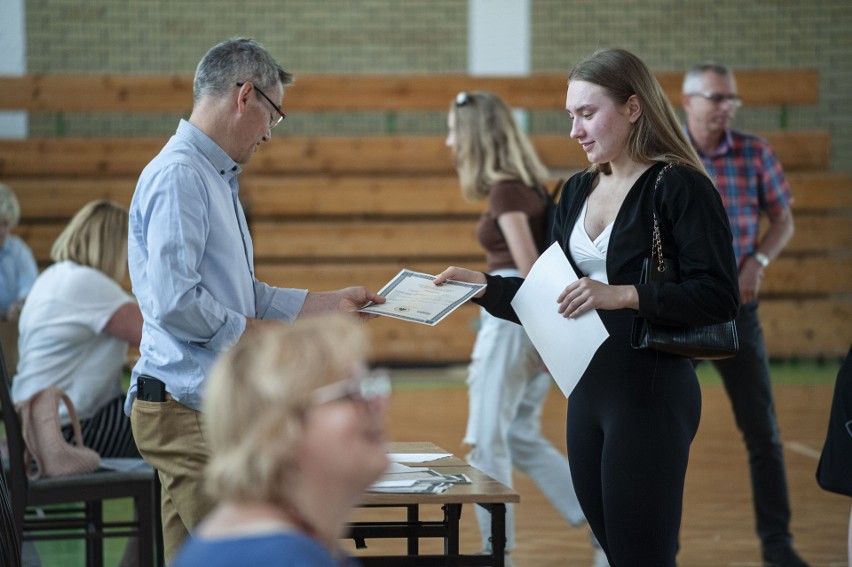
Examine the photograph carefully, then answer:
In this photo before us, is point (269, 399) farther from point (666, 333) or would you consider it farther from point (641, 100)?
point (641, 100)

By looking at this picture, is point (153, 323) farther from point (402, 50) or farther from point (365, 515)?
point (402, 50)

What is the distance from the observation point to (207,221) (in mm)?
2098

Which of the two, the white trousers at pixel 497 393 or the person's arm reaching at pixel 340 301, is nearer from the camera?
the person's arm reaching at pixel 340 301

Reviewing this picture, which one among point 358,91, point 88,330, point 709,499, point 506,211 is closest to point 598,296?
point 506,211

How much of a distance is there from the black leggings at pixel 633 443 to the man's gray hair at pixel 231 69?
2.90ft

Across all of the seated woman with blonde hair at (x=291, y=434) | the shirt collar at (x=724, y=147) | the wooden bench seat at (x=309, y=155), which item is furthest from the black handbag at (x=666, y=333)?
the wooden bench seat at (x=309, y=155)

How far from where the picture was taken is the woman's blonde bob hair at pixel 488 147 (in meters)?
3.80

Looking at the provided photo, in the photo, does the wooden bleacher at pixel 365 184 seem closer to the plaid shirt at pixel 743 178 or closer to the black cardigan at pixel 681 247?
the plaid shirt at pixel 743 178

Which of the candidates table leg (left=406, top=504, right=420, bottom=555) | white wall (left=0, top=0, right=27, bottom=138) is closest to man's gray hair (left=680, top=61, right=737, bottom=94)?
table leg (left=406, top=504, right=420, bottom=555)

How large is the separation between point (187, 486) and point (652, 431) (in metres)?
0.93

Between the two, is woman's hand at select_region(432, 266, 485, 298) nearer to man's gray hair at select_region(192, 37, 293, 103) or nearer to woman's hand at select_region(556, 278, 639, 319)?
woman's hand at select_region(556, 278, 639, 319)

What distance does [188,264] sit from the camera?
2.02 meters

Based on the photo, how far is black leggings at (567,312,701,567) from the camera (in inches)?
81.7

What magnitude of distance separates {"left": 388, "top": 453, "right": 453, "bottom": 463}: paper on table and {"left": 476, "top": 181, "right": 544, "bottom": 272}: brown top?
4.01ft
